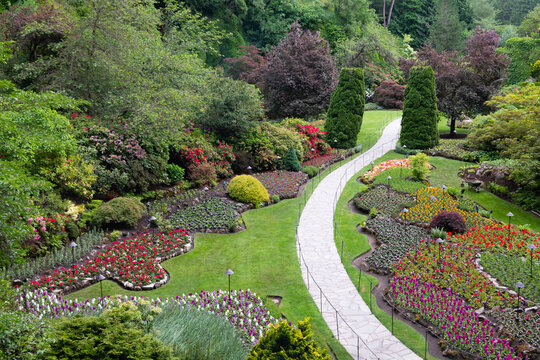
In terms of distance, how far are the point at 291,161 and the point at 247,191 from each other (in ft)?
17.0

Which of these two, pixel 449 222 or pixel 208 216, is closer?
pixel 449 222

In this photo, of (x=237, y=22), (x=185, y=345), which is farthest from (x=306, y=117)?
(x=185, y=345)

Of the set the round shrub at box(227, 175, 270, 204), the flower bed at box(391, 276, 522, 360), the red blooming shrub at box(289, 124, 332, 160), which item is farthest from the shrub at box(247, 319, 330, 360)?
the red blooming shrub at box(289, 124, 332, 160)

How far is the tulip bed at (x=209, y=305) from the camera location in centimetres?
1026

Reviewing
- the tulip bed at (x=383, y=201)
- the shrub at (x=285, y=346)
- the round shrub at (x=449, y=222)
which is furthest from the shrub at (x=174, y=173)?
the shrub at (x=285, y=346)

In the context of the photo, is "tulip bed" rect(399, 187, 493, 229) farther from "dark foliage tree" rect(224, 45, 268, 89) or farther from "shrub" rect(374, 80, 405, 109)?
"shrub" rect(374, 80, 405, 109)

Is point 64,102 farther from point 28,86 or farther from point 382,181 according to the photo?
point 382,181

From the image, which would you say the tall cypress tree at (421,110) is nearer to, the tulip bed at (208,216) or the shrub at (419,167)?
the shrub at (419,167)

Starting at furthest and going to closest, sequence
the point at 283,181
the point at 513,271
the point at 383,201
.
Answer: the point at 283,181, the point at 383,201, the point at 513,271

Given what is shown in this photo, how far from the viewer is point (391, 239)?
1523 cm

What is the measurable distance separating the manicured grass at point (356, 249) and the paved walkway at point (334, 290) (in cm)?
17

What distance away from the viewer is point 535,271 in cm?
1266

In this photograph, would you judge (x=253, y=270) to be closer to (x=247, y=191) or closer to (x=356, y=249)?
(x=356, y=249)

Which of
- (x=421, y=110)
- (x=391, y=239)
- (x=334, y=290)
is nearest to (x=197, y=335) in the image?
(x=334, y=290)
